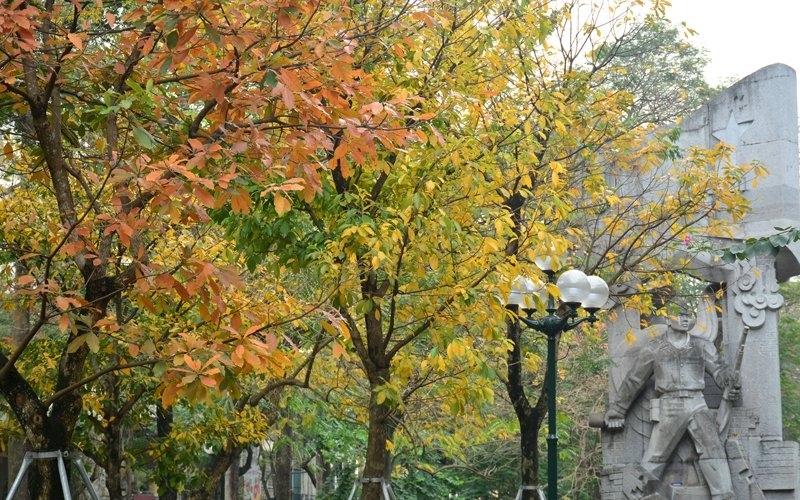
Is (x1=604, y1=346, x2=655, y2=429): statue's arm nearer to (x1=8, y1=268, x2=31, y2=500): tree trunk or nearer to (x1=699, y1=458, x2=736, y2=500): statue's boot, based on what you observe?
(x1=699, y1=458, x2=736, y2=500): statue's boot

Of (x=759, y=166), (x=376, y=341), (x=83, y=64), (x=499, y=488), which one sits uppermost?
(x=759, y=166)

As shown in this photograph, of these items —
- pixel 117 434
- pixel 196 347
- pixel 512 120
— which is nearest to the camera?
pixel 196 347

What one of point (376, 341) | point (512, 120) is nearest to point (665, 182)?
point (512, 120)

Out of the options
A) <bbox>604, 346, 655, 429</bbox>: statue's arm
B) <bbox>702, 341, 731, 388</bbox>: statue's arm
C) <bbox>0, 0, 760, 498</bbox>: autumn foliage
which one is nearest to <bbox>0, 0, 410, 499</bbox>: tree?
<bbox>0, 0, 760, 498</bbox>: autumn foliage

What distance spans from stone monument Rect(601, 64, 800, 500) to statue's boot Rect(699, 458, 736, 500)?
0.07ft

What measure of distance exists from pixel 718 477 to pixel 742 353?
221cm

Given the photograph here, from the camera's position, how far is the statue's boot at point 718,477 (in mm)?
18406

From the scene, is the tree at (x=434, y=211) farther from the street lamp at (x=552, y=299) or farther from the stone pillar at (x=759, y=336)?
the stone pillar at (x=759, y=336)

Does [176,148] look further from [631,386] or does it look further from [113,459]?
[631,386]

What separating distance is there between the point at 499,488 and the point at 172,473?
16656 mm

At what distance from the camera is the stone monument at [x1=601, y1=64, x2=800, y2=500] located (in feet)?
61.6

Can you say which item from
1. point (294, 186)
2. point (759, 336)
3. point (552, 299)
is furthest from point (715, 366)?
point (294, 186)

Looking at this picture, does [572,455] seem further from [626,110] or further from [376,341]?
[376,341]

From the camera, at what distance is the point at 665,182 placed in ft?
62.8
